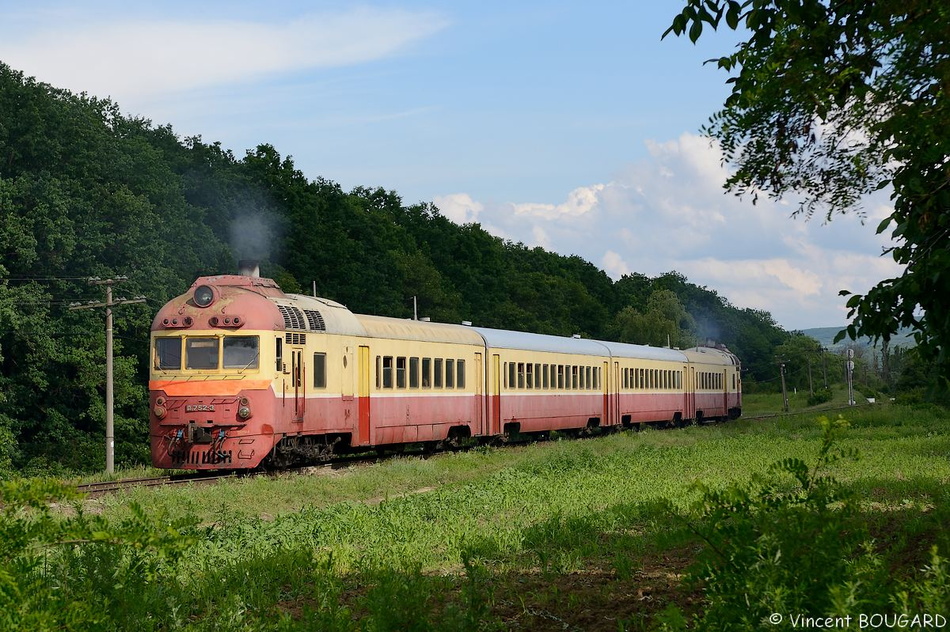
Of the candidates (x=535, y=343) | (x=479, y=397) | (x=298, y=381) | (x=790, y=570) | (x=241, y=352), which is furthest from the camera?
(x=535, y=343)

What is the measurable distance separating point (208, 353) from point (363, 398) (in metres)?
3.91

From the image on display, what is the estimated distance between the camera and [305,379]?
69.1ft

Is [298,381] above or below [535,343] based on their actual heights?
below

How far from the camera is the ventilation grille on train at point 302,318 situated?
820 inches

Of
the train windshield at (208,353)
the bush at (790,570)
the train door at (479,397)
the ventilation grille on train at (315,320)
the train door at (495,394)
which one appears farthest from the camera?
the train door at (495,394)

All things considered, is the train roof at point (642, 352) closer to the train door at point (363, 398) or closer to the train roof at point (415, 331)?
the train roof at point (415, 331)

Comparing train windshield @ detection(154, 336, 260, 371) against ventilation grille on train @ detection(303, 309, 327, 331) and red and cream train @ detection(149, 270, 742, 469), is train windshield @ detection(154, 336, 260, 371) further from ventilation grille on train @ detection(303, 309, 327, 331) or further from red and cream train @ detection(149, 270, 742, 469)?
ventilation grille on train @ detection(303, 309, 327, 331)

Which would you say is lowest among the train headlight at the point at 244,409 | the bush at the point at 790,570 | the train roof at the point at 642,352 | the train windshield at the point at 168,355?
the bush at the point at 790,570

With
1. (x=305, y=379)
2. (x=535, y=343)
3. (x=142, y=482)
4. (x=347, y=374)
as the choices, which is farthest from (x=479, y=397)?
(x=142, y=482)

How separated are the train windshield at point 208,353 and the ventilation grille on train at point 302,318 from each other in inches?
35.2

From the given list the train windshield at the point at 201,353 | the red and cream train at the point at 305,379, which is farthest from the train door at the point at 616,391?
the train windshield at the point at 201,353

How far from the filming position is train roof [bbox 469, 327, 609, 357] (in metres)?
30.6

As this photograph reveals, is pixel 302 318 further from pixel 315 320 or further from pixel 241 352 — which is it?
pixel 241 352

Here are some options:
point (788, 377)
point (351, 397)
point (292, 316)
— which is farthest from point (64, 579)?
point (788, 377)
